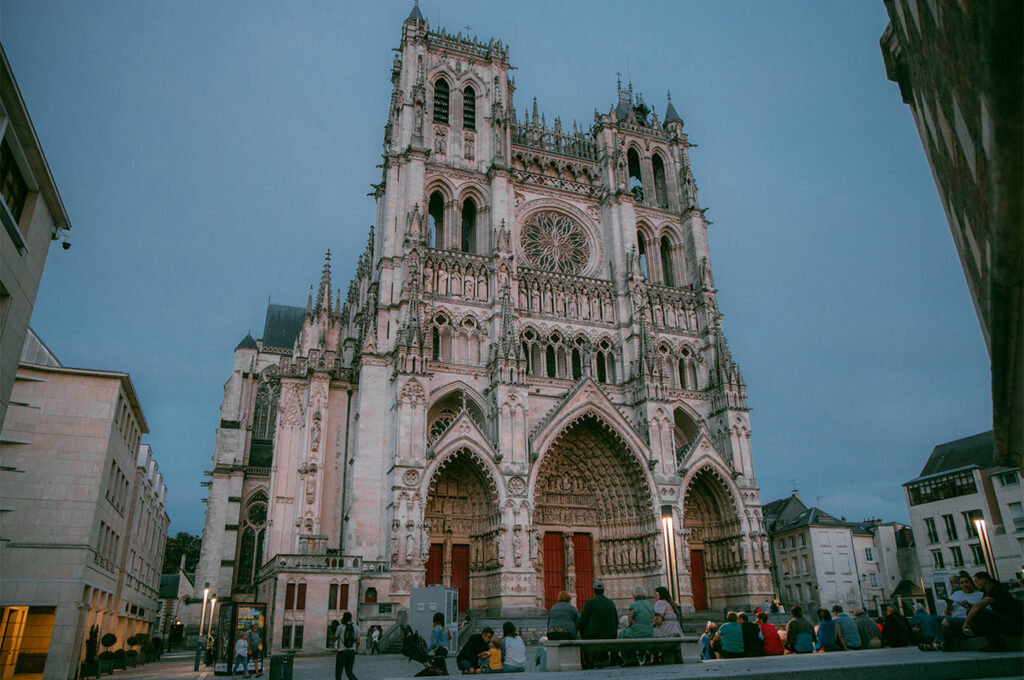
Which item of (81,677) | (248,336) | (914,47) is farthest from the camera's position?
(248,336)

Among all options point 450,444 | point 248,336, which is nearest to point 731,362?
point 450,444

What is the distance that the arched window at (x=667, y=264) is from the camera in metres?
35.7

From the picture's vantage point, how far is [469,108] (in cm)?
3462

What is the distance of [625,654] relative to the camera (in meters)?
9.22

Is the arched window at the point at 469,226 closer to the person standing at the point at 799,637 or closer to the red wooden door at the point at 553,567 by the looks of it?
the red wooden door at the point at 553,567

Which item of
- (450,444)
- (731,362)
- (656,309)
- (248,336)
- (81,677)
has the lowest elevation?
(81,677)

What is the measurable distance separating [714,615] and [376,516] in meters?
14.7

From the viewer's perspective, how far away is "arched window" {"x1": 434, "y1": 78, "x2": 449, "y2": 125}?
A: 111 feet

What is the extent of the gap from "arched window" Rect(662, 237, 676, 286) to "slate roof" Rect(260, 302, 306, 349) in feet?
89.6

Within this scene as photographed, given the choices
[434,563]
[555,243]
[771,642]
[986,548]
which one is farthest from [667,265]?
[771,642]

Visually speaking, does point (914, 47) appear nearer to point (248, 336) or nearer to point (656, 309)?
point (656, 309)

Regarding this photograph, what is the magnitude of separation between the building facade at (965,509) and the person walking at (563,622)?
105ft

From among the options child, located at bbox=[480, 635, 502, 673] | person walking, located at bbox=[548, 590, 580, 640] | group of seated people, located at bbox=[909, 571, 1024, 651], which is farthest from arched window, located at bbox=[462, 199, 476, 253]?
group of seated people, located at bbox=[909, 571, 1024, 651]

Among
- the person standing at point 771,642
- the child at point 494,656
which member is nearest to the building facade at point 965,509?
the person standing at point 771,642
